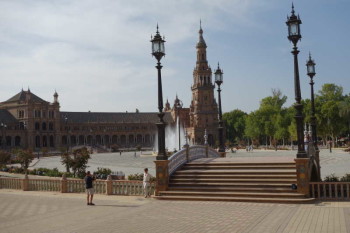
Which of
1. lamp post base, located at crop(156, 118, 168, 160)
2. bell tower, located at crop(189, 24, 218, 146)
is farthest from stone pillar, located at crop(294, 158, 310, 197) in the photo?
bell tower, located at crop(189, 24, 218, 146)

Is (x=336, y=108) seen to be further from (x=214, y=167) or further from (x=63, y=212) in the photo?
(x=63, y=212)

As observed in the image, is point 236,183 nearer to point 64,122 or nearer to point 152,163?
point 152,163

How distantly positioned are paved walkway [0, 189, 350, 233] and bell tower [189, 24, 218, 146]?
110072 mm

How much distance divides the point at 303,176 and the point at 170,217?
6333mm

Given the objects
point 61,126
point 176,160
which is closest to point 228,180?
point 176,160

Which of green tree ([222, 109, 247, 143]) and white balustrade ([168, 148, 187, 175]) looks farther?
green tree ([222, 109, 247, 143])

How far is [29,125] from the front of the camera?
12556 cm

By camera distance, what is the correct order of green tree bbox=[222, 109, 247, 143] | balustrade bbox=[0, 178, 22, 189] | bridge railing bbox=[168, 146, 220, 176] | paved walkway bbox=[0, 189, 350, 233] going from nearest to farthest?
paved walkway bbox=[0, 189, 350, 233] < bridge railing bbox=[168, 146, 220, 176] < balustrade bbox=[0, 178, 22, 189] < green tree bbox=[222, 109, 247, 143]

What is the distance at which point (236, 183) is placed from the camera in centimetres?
1888

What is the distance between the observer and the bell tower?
417 ft

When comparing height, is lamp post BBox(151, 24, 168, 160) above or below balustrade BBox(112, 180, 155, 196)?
above

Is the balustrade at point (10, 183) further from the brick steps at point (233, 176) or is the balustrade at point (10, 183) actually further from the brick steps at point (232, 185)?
Answer: the brick steps at point (232, 185)

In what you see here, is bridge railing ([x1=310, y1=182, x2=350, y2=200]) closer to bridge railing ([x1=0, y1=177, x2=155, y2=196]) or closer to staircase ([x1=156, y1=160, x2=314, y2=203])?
staircase ([x1=156, y1=160, x2=314, y2=203])

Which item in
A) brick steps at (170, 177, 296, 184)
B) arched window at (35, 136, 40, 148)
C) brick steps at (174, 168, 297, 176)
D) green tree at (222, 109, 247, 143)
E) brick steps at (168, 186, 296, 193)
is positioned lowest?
brick steps at (168, 186, 296, 193)
